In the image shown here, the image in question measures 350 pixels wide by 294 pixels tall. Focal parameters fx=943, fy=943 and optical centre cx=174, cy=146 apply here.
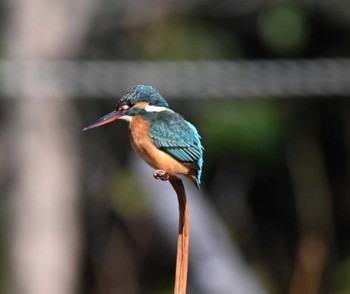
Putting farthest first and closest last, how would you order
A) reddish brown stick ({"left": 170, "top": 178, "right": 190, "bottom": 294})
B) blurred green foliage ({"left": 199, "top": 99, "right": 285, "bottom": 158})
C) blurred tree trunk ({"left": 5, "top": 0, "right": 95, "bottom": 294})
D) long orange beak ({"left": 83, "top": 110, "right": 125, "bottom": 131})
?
1. blurred tree trunk ({"left": 5, "top": 0, "right": 95, "bottom": 294})
2. blurred green foliage ({"left": 199, "top": 99, "right": 285, "bottom": 158})
3. long orange beak ({"left": 83, "top": 110, "right": 125, "bottom": 131})
4. reddish brown stick ({"left": 170, "top": 178, "right": 190, "bottom": 294})

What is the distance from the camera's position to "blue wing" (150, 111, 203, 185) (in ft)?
3.84

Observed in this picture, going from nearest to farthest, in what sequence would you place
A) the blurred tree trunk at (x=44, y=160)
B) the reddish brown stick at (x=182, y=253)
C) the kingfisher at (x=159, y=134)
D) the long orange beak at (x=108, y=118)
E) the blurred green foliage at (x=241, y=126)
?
the reddish brown stick at (x=182, y=253)
the long orange beak at (x=108, y=118)
the kingfisher at (x=159, y=134)
the blurred green foliage at (x=241, y=126)
the blurred tree trunk at (x=44, y=160)

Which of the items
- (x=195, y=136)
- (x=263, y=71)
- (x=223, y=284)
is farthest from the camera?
(x=263, y=71)

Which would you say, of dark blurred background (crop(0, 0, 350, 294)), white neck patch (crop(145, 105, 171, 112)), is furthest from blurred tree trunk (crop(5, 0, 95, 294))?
white neck patch (crop(145, 105, 171, 112))

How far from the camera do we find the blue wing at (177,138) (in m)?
1.17

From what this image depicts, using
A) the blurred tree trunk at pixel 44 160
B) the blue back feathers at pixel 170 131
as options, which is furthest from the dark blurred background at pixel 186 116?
the blue back feathers at pixel 170 131

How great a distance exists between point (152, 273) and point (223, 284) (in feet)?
3.80

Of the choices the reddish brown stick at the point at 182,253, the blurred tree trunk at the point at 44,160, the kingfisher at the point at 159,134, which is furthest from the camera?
the blurred tree trunk at the point at 44,160

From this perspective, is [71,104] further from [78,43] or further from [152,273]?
[152,273]

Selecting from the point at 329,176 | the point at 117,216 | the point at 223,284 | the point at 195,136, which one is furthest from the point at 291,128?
the point at 195,136

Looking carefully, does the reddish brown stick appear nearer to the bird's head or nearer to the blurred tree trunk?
the bird's head

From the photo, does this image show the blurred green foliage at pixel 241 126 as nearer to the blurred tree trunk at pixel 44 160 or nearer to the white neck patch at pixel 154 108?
the blurred tree trunk at pixel 44 160

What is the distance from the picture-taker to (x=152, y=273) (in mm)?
4520

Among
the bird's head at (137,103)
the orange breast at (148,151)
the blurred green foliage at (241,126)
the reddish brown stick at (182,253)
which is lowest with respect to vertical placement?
the reddish brown stick at (182,253)
